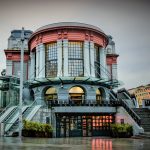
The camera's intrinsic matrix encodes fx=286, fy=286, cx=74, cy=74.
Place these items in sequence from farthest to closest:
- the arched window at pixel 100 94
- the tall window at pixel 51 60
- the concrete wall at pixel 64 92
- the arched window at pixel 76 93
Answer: the arched window at pixel 100 94 < the tall window at pixel 51 60 < the arched window at pixel 76 93 < the concrete wall at pixel 64 92

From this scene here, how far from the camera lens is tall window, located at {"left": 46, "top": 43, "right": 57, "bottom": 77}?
4606 cm

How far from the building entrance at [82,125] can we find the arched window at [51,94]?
25.9 ft

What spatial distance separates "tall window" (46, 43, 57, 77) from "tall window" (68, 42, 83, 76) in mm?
2397

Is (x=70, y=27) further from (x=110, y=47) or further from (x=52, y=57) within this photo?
(x=110, y=47)

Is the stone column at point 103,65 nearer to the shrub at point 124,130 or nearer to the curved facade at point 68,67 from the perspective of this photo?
the curved facade at point 68,67

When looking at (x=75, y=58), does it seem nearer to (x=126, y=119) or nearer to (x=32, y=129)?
(x=126, y=119)

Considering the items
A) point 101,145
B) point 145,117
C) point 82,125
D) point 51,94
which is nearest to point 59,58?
point 51,94

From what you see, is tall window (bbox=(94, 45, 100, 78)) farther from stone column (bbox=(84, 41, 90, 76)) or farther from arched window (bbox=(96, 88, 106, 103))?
stone column (bbox=(84, 41, 90, 76))

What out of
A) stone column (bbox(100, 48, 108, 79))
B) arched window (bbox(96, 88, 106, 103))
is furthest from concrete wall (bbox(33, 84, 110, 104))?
stone column (bbox(100, 48, 108, 79))

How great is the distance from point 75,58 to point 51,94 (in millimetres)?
6910

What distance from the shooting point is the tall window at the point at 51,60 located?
46.1m

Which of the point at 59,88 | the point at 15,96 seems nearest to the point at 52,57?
the point at 59,88

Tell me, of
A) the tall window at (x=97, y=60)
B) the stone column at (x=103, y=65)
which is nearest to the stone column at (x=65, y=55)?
the tall window at (x=97, y=60)

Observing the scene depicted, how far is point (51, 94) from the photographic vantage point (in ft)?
149
